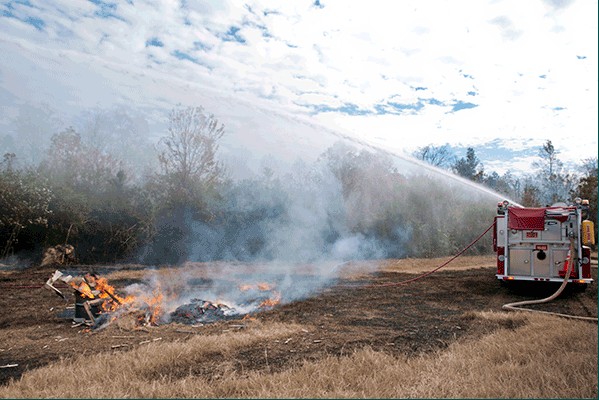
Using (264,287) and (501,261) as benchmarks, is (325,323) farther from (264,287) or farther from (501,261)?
(501,261)

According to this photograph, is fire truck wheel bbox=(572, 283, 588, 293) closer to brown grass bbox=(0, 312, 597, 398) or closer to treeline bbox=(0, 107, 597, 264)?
brown grass bbox=(0, 312, 597, 398)

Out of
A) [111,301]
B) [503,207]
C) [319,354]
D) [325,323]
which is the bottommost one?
[325,323]

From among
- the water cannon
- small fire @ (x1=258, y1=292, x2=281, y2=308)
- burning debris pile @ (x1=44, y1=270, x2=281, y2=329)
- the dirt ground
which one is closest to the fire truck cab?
the water cannon

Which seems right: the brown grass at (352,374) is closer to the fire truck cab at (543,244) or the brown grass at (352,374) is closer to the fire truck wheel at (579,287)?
the fire truck cab at (543,244)

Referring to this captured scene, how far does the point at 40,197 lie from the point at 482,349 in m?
18.2

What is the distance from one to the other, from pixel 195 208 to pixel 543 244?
15389mm

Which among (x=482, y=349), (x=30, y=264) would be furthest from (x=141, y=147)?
(x=482, y=349)

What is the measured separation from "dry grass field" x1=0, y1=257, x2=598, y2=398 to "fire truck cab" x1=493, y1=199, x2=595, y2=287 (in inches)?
38.4

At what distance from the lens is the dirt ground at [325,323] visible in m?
6.41

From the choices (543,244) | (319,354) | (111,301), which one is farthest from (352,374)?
(543,244)

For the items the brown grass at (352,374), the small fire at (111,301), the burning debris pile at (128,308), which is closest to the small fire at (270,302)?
the burning debris pile at (128,308)

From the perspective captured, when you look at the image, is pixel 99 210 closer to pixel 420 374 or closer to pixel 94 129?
pixel 94 129

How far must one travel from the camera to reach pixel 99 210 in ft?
66.3

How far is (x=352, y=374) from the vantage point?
16.6 feet
